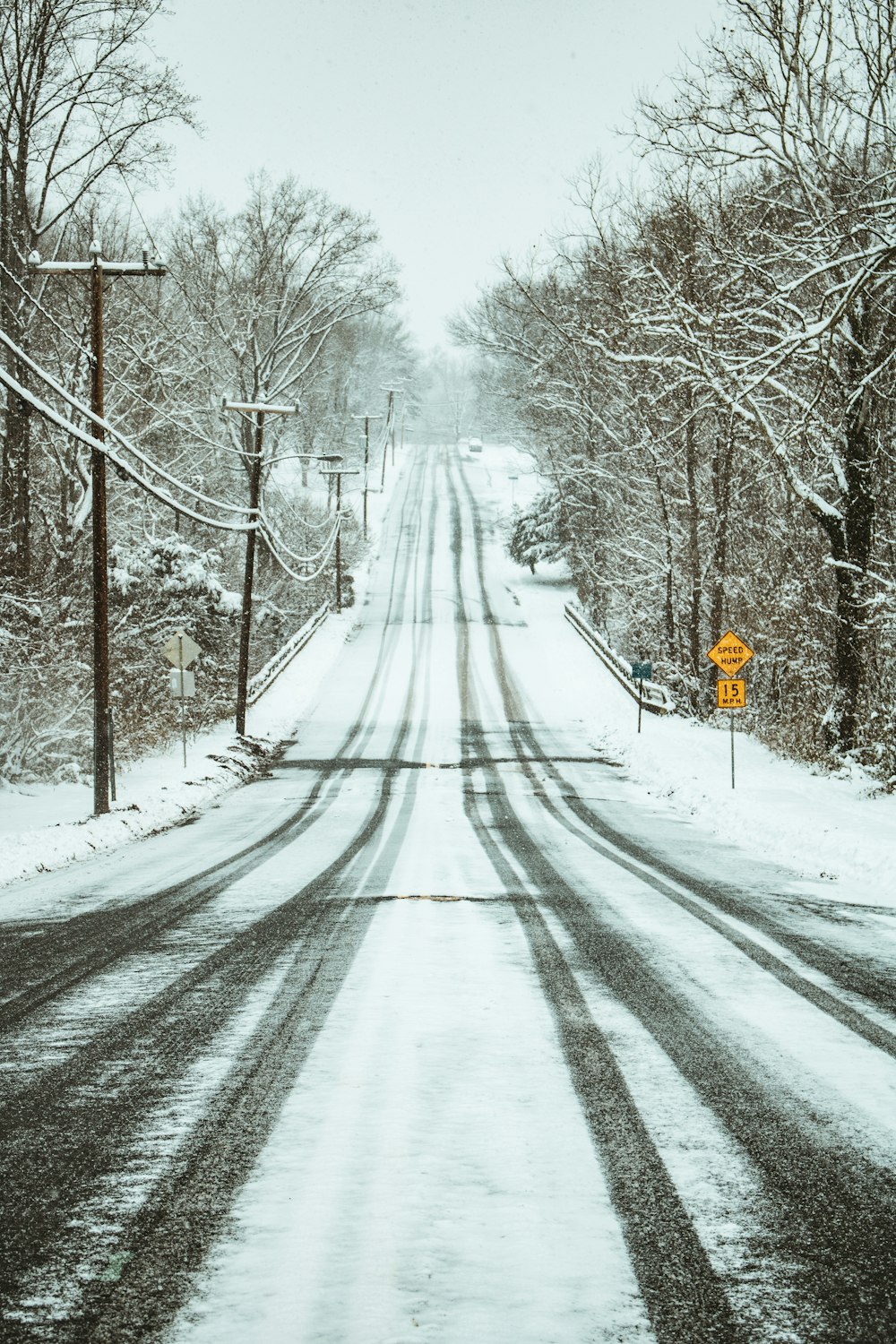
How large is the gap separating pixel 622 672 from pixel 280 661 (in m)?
11.7

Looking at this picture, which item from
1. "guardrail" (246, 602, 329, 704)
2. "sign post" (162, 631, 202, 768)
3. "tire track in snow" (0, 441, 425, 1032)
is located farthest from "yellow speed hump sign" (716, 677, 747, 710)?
"guardrail" (246, 602, 329, 704)

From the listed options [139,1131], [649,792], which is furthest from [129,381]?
[139,1131]

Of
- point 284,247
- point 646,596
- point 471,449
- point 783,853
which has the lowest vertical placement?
point 783,853

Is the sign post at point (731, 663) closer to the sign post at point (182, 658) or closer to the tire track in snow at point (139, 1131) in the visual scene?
the sign post at point (182, 658)

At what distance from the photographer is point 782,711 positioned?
25750 mm

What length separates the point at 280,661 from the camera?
35.4 meters

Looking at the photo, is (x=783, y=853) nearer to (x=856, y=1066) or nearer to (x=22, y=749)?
(x=856, y=1066)

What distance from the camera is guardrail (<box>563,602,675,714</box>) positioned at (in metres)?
29.5

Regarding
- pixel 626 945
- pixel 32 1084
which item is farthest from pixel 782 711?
pixel 32 1084

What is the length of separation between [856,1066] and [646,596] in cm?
3249

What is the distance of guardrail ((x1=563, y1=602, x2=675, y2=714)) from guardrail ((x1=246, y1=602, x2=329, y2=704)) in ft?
36.1

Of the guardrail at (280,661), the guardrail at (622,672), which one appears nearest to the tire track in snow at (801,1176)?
the guardrail at (622,672)

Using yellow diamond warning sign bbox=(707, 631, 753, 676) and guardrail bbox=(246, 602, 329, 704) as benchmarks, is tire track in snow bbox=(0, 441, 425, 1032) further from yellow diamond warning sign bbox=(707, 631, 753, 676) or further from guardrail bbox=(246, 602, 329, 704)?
guardrail bbox=(246, 602, 329, 704)

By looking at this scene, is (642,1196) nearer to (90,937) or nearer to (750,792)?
(90,937)
